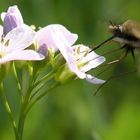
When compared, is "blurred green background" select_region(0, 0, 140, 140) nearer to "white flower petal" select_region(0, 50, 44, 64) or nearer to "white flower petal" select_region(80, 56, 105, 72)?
"white flower petal" select_region(80, 56, 105, 72)

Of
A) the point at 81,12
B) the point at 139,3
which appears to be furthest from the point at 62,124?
the point at 139,3

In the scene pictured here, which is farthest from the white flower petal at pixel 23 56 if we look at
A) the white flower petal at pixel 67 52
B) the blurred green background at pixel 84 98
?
the blurred green background at pixel 84 98

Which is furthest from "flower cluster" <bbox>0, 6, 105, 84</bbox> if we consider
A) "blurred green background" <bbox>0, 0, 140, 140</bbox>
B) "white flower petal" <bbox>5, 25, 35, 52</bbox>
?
"blurred green background" <bbox>0, 0, 140, 140</bbox>

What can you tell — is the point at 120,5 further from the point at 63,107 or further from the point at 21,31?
the point at 21,31

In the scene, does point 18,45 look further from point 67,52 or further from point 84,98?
point 84,98

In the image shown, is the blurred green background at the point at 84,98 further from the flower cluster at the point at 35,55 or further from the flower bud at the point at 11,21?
the flower bud at the point at 11,21
